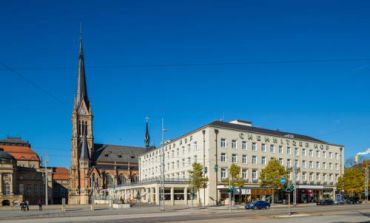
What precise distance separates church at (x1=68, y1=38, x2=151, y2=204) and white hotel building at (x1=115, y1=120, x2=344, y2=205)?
1688 inches

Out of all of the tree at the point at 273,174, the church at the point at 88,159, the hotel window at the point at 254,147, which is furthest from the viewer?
the church at the point at 88,159

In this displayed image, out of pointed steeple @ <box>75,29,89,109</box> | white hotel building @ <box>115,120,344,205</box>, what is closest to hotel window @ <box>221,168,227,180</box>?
white hotel building @ <box>115,120,344,205</box>

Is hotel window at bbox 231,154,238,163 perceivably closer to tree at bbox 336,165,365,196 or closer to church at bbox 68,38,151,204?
tree at bbox 336,165,365,196

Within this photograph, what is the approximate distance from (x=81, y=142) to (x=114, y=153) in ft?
48.6

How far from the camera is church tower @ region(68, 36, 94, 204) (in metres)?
132

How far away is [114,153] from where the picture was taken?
150125mm

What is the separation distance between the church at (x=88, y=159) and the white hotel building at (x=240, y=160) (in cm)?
4286

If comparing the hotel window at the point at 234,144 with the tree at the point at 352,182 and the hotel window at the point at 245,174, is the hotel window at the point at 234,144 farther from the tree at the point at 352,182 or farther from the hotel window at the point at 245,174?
the tree at the point at 352,182

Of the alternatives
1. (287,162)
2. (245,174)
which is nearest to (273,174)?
(245,174)

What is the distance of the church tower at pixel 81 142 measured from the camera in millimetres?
131500

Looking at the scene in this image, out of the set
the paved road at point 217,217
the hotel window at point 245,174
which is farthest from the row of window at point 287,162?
the paved road at point 217,217

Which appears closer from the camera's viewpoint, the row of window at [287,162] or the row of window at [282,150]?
the row of window at [287,162]

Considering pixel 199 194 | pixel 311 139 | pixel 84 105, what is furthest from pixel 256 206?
pixel 84 105

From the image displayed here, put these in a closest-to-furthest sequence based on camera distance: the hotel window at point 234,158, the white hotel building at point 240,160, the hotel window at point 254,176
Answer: the white hotel building at point 240,160
the hotel window at point 234,158
the hotel window at point 254,176
